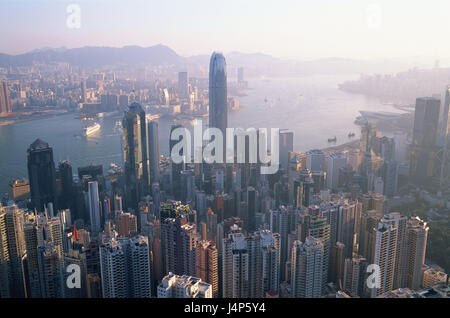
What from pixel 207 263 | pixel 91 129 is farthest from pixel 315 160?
pixel 91 129

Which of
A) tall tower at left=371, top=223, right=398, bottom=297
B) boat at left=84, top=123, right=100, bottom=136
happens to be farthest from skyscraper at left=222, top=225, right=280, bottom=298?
boat at left=84, top=123, right=100, bottom=136

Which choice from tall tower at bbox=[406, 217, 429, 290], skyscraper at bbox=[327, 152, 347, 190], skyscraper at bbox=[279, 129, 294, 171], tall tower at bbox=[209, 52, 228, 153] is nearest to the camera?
tall tower at bbox=[406, 217, 429, 290]

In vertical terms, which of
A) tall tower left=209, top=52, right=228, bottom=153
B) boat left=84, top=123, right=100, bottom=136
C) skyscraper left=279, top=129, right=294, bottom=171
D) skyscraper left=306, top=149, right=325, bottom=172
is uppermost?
tall tower left=209, top=52, right=228, bottom=153

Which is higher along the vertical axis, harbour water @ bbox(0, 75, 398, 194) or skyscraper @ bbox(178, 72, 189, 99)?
skyscraper @ bbox(178, 72, 189, 99)

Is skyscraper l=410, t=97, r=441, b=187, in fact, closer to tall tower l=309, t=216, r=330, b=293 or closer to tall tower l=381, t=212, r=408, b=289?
tall tower l=381, t=212, r=408, b=289

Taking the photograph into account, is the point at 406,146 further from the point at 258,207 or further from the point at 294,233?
the point at 294,233

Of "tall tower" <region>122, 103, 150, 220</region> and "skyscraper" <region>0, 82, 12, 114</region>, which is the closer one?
"skyscraper" <region>0, 82, 12, 114</region>

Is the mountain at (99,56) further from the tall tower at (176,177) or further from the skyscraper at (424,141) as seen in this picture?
the skyscraper at (424,141)

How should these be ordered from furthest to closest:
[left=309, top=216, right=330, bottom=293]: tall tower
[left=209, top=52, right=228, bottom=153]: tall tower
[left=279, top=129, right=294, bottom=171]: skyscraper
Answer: [left=209, top=52, right=228, bottom=153]: tall tower → [left=279, top=129, right=294, bottom=171]: skyscraper → [left=309, top=216, right=330, bottom=293]: tall tower
